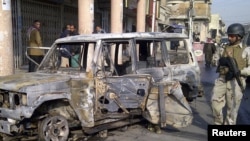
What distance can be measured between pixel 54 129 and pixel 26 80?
0.79 m

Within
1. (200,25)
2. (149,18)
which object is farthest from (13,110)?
(200,25)

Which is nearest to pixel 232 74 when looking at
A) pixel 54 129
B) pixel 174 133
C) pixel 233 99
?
pixel 233 99

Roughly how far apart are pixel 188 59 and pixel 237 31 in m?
2.17

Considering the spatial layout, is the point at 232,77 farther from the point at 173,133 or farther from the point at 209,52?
the point at 209,52

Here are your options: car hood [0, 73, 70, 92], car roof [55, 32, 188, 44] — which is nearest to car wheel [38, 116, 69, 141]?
car hood [0, 73, 70, 92]

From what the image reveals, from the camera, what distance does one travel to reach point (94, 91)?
507cm

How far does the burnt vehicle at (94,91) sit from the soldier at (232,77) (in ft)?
1.71

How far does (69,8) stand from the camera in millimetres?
14555

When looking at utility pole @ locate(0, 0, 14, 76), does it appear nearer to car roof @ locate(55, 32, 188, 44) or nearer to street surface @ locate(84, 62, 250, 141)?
car roof @ locate(55, 32, 188, 44)

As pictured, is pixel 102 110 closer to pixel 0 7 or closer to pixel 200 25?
pixel 0 7

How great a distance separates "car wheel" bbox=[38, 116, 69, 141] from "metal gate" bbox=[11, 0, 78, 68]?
6544mm

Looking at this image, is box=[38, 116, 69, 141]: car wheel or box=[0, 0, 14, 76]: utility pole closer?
box=[38, 116, 69, 141]: car wheel

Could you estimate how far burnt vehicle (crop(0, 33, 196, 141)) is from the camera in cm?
462

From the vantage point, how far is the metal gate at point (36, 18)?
10914 mm
